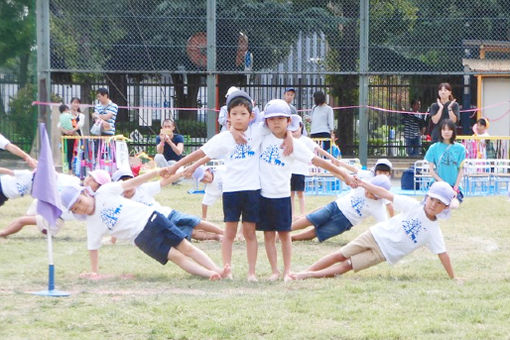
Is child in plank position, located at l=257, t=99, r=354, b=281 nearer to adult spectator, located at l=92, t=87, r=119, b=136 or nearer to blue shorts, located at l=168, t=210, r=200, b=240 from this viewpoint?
blue shorts, located at l=168, t=210, r=200, b=240

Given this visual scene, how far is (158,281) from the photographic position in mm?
8227

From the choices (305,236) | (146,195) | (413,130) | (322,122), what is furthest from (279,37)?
(146,195)

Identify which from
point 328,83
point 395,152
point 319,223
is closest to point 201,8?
point 328,83

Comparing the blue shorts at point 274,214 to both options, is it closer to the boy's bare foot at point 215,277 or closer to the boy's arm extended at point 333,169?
the boy's arm extended at point 333,169

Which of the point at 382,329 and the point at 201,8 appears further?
the point at 201,8

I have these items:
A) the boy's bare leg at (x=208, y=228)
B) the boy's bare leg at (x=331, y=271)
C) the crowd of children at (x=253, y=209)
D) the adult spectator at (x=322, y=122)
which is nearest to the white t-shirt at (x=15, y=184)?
the boy's bare leg at (x=208, y=228)

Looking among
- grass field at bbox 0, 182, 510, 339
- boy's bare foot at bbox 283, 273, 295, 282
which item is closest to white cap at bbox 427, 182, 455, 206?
grass field at bbox 0, 182, 510, 339

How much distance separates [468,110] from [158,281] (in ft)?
46.4

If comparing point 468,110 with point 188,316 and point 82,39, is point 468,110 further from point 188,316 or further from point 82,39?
point 188,316

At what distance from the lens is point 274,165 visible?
8305mm

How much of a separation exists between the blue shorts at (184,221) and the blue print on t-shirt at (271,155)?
1.92 meters

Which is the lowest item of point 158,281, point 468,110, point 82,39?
point 158,281

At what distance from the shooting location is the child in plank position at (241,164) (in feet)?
27.1

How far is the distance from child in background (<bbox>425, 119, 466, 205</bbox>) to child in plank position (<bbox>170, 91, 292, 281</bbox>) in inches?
196
